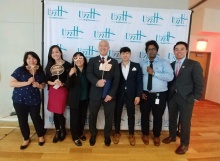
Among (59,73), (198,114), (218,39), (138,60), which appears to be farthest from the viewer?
(218,39)

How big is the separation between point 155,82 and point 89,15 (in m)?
1.53

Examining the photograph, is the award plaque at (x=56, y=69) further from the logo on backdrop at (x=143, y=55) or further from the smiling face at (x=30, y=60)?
the logo on backdrop at (x=143, y=55)

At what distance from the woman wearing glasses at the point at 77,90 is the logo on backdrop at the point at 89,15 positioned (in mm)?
709

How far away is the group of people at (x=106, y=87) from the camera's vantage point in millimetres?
2223

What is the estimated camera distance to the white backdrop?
8.47 feet

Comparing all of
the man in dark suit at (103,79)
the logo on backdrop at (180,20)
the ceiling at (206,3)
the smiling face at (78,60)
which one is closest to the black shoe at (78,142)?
the man in dark suit at (103,79)

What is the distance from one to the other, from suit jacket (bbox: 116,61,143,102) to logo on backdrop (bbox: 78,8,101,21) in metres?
0.98

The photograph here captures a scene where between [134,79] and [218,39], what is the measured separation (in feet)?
16.2

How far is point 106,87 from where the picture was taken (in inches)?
90.9

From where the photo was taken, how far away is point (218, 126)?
343cm

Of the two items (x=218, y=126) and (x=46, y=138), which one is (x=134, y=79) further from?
(x=218, y=126)

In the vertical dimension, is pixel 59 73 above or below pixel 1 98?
above

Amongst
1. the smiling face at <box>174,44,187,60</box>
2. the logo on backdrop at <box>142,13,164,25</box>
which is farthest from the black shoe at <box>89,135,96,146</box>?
the logo on backdrop at <box>142,13,164,25</box>

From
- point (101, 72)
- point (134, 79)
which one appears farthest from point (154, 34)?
point (101, 72)
